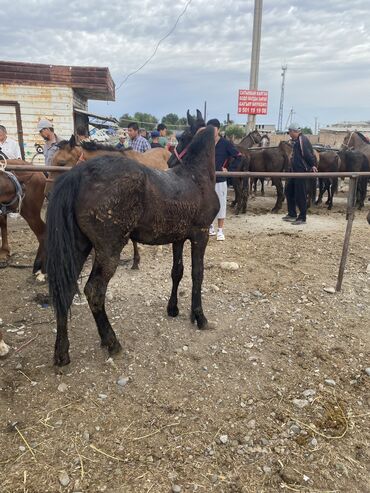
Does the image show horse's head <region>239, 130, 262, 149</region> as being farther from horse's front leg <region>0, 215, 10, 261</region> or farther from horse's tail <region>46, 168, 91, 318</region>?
horse's tail <region>46, 168, 91, 318</region>

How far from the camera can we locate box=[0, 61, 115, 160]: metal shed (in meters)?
9.77

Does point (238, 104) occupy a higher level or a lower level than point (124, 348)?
higher

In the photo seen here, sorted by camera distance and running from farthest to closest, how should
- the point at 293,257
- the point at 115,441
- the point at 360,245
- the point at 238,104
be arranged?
the point at 238,104, the point at 360,245, the point at 293,257, the point at 115,441

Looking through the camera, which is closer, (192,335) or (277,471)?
(277,471)

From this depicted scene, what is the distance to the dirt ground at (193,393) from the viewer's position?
6.97 feet

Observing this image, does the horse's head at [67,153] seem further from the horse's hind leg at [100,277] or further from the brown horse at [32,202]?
the horse's hind leg at [100,277]

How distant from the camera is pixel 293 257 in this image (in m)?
5.95

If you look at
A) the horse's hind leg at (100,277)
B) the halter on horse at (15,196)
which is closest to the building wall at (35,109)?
the halter on horse at (15,196)

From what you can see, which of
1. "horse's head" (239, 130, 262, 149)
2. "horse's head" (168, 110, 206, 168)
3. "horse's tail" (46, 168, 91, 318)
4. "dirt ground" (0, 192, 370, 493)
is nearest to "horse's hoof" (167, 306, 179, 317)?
"dirt ground" (0, 192, 370, 493)

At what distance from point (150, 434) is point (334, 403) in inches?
55.2

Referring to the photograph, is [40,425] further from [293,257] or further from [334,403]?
[293,257]

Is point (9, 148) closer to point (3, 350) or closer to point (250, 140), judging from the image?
point (3, 350)

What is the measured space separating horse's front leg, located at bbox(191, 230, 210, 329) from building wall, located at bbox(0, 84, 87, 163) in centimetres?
820

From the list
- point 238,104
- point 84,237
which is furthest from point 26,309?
point 238,104
